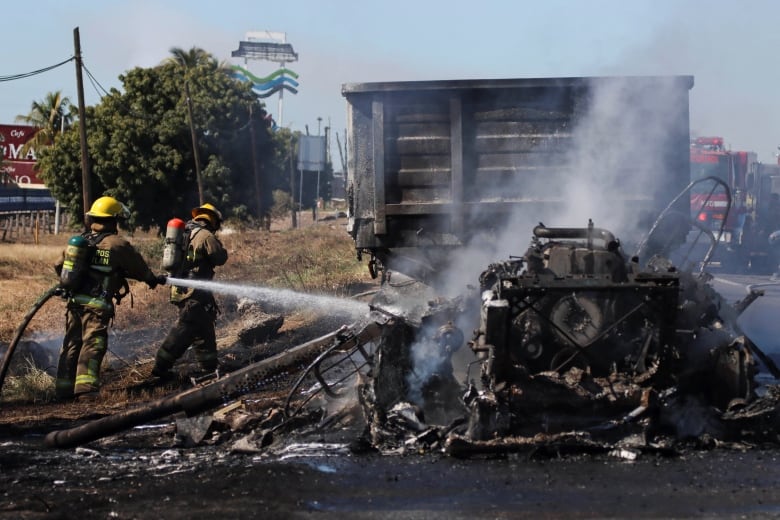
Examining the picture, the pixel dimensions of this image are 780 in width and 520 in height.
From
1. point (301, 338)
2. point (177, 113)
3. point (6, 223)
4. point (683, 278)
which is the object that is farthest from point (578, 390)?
point (6, 223)

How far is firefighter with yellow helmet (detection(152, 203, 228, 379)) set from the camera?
30.3ft

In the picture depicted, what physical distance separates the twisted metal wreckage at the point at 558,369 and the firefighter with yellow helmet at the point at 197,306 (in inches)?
102

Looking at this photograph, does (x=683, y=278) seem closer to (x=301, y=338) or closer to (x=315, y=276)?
(x=301, y=338)

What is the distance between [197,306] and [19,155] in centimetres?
5066

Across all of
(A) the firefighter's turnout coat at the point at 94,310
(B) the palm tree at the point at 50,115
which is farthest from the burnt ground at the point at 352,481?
(B) the palm tree at the point at 50,115

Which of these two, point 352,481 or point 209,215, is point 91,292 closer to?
point 209,215

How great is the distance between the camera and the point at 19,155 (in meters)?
55.5

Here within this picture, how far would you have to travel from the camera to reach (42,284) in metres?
21.8

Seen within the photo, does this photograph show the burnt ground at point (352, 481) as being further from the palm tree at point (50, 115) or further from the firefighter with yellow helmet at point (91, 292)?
the palm tree at point (50, 115)

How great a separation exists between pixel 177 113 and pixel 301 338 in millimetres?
23374

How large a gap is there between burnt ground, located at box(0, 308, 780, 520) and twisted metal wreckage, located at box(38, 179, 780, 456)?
6.4 inches

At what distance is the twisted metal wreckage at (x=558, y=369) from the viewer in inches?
229

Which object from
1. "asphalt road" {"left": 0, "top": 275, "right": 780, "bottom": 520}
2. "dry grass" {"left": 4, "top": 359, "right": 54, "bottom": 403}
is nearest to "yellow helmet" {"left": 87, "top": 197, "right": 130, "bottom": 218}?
"dry grass" {"left": 4, "top": 359, "right": 54, "bottom": 403}

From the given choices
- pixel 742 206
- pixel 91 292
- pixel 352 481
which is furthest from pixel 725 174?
pixel 352 481
